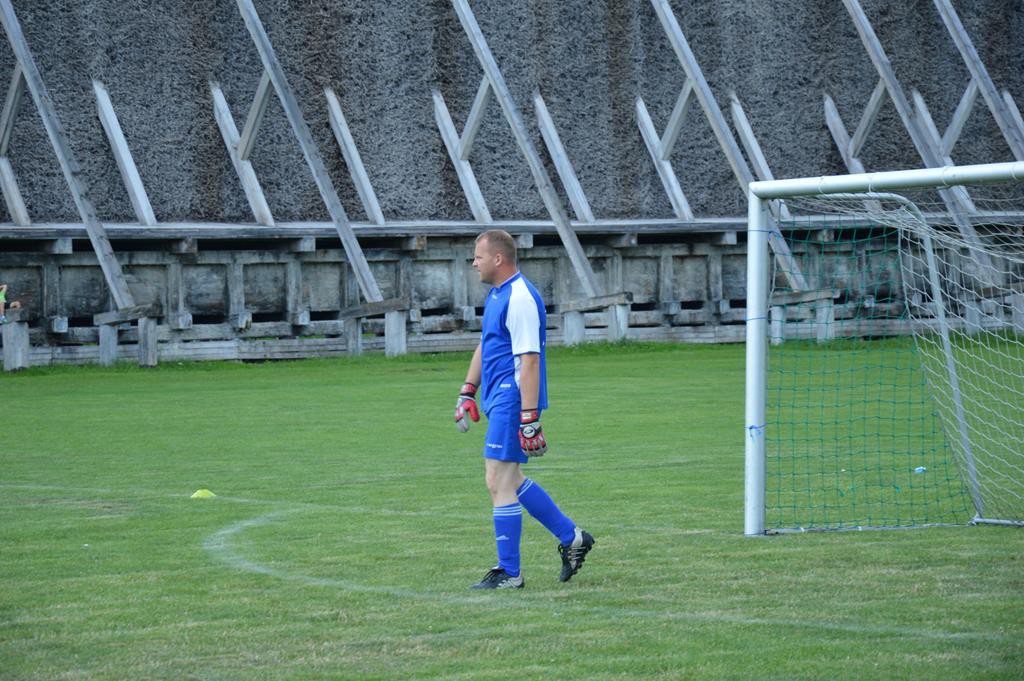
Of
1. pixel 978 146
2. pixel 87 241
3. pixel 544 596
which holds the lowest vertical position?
pixel 544 596

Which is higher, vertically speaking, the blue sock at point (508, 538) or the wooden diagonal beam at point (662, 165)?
the wooden diagonal beam at point (662, 165)

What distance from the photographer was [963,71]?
39281 mm

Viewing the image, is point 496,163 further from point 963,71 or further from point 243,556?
point 243,556

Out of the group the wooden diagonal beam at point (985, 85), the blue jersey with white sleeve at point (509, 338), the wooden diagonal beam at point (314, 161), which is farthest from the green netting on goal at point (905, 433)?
the wooden diagonal beam at point (985, 85)

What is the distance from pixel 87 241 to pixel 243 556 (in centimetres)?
1793

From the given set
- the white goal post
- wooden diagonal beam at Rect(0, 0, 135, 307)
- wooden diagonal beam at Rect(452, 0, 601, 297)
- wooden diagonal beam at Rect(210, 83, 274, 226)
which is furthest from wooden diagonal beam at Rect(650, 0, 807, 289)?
the white goal post

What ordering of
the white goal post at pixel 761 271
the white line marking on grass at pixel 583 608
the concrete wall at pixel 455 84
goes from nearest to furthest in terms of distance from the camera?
the white line marking on grass at pixel 583 608
the white goal post at pixel 761 271
the concrete wall at pixel 455 84

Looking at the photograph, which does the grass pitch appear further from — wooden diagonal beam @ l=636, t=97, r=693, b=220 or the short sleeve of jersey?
wooden diagonal beam @ l=636, t=97, r=693, b=220

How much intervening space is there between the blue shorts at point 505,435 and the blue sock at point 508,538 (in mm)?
268

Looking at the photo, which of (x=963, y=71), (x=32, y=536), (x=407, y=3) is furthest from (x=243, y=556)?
(x=963, y=71)

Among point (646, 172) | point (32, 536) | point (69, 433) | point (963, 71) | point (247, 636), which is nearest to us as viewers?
point (247, 636)

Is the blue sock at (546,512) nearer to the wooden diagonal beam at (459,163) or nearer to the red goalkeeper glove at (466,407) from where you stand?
the red goalkeeper glove at (466,407)

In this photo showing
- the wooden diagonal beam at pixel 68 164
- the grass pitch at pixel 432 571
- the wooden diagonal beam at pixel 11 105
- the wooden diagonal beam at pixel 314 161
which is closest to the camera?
the grass pitch at pixel 432 571

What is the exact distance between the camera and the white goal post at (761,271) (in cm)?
980
